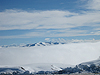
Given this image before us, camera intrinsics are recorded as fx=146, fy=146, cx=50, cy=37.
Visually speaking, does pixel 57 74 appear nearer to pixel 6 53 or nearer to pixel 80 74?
pixel 80 74

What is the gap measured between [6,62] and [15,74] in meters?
45.0

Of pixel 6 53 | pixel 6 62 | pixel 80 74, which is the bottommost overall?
pixel 80 74

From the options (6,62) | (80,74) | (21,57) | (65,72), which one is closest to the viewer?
(80,74)

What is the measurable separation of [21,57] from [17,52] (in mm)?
4464

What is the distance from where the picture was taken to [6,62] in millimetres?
59781

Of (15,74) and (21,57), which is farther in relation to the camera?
(21,57)

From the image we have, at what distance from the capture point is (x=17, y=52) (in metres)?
68.2

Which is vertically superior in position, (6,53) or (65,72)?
(6,53)

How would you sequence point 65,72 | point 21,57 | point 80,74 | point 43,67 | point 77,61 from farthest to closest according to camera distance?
1. point 77,61
2. point 21,57
3. point 43,67
4. point 65,72
5. point 80,74

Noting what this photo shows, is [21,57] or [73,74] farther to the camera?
[21,57]

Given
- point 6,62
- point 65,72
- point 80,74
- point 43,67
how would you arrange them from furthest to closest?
point 6,62 < point 43,67 < point 65,72 < point 80,74

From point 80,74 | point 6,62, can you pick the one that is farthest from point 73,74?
point 6,62

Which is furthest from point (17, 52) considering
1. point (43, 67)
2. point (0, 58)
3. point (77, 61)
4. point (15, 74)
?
point (15, 74)

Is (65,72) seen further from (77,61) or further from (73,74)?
(77,61)
